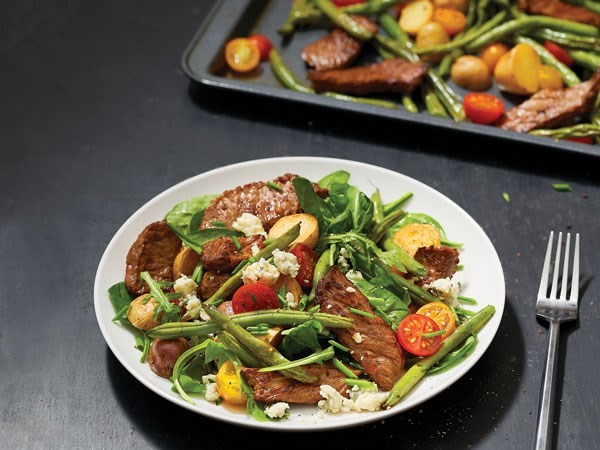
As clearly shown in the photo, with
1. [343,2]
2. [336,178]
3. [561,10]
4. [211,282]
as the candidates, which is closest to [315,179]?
[336,178]

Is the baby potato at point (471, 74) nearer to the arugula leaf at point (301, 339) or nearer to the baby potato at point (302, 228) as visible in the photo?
the baby potato at point (302, 228)

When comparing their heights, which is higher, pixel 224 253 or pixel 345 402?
pixel 224 253

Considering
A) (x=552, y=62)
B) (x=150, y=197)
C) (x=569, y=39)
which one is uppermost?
(x=569, y=39)

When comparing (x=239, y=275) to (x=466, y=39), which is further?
(x=466, y=39)

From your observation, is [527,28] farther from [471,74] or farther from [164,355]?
[164,355]

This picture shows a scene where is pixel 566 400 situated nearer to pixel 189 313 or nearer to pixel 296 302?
pixel 296 302

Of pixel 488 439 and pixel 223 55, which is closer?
pixel 488 439

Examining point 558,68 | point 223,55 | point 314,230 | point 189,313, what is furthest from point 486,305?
point 223,55
